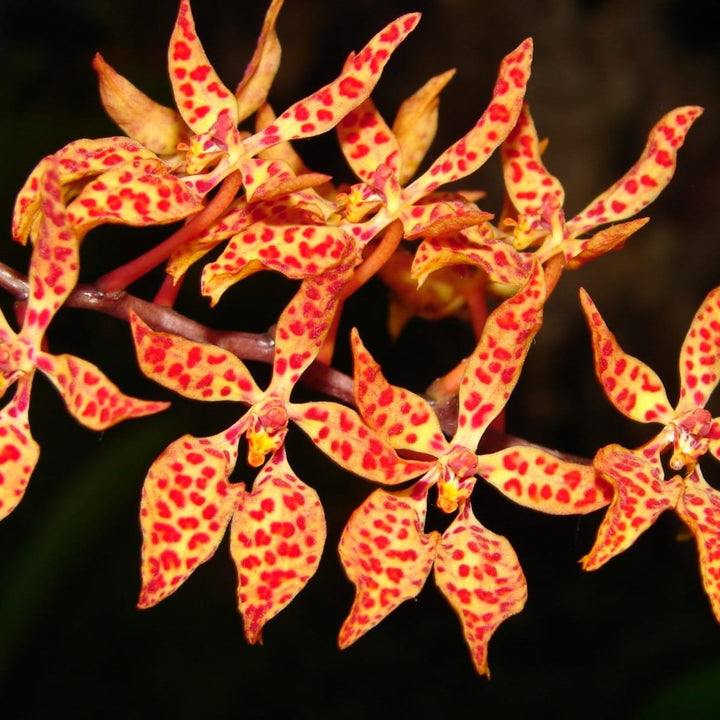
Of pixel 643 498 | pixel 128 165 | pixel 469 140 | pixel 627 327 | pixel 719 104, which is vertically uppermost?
pixel 128 165

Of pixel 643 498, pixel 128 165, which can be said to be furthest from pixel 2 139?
pixel 643 498

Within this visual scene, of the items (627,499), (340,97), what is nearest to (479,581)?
(627,499)

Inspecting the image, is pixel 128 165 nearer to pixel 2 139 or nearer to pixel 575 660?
pixel 2 139

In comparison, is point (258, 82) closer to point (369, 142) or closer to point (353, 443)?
point (369, 142)

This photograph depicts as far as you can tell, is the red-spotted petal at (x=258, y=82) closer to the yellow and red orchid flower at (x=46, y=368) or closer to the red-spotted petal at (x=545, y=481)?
the yellow and red orchid flower at (x=46, y=368)

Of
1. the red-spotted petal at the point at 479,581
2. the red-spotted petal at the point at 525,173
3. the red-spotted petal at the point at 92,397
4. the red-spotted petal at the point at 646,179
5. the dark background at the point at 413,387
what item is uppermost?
the red-spotted petal at the point at 92,397

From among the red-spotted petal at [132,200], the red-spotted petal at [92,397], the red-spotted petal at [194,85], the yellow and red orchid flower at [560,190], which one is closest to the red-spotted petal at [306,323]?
the red-spotted petal at [132,200]

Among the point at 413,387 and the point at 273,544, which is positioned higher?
the point at 273,544
